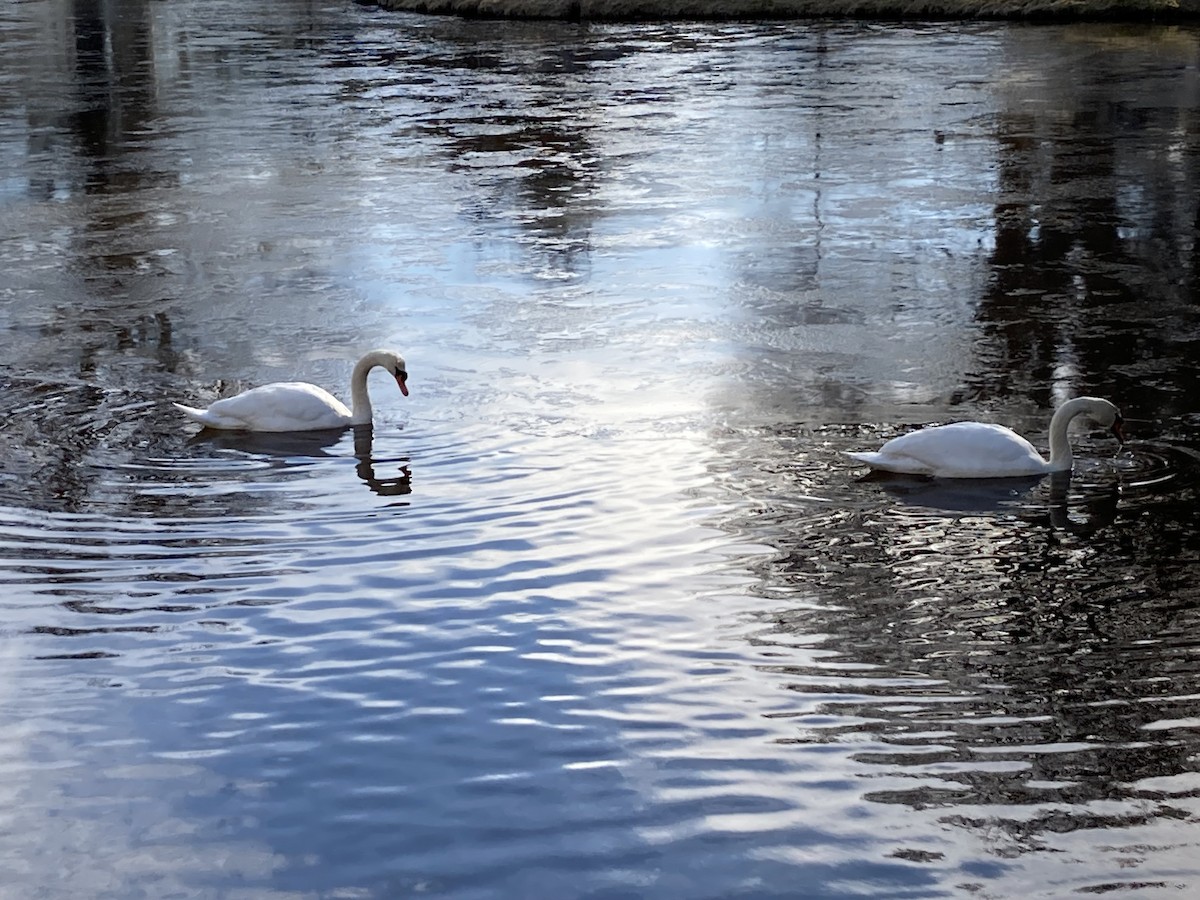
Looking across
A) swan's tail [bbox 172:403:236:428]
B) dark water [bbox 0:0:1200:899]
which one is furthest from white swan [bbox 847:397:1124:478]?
swan's tail [bbox 172:403:236:428]

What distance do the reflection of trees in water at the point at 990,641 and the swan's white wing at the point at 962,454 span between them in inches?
8.0

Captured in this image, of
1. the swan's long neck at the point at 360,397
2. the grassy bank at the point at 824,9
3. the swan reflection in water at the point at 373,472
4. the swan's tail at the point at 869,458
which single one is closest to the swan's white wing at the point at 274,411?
the swan's long neck at the point at 360,397

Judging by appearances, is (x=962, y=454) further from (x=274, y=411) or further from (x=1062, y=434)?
(x=274, y=411)

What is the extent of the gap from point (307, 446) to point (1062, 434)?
394 centimetres

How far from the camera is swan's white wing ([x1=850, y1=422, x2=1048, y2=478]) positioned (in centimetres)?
812

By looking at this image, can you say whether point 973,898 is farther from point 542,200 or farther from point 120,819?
point 542,200

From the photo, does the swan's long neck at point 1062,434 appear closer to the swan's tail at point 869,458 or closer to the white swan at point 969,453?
→ the white swan at point 969,453

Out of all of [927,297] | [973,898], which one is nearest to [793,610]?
[973,898]

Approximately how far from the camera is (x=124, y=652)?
20.7ft

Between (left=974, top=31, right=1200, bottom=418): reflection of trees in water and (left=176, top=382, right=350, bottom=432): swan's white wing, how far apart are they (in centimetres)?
380

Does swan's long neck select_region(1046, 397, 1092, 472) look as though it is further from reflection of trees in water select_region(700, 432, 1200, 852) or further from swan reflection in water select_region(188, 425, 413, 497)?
swan reflection in water select_region(188, 425, 413, 497)

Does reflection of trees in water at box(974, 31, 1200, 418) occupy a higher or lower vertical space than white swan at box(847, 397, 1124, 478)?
higher

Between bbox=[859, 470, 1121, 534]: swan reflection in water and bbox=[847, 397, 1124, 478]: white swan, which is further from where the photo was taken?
bbox=[847, 397, 1124, 478]: white swan

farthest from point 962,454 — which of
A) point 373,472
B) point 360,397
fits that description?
point 360,397
